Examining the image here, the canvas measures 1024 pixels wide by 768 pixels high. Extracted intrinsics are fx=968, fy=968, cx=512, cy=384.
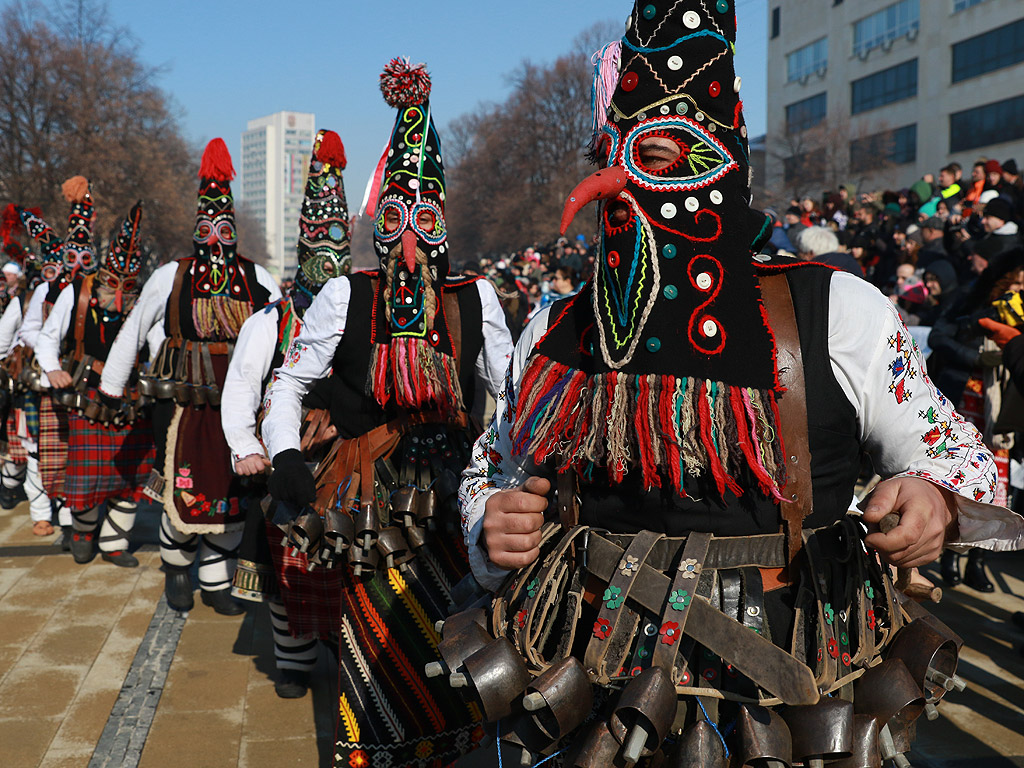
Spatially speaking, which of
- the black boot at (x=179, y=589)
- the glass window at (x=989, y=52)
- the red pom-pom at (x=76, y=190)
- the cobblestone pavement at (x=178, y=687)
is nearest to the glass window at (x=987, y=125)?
the glass window at (x=989, y=52)

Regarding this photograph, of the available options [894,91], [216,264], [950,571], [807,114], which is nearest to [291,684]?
[216,264]

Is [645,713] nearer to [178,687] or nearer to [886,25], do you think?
[178,687]

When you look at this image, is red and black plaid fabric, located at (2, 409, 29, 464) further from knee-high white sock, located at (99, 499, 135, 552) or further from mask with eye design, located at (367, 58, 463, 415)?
mask with eye design, located at (367, 58, 463, 415)

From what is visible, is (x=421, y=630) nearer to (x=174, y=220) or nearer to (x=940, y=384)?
(x=940, y=384)

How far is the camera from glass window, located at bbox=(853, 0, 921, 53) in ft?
119

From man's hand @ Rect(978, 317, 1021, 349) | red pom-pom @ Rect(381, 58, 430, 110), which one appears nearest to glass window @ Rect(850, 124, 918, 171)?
man's hand @ Rect(978, 317, 1021, 349)

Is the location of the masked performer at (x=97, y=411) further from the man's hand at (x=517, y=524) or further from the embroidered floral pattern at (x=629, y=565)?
the embroidered floral pattern at (x=629, y=565)

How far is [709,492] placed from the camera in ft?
6.07

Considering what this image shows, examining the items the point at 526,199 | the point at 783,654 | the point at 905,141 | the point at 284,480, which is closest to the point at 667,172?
the point at 783,654

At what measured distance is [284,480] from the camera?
314cm

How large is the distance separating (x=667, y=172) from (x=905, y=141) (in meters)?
38.8

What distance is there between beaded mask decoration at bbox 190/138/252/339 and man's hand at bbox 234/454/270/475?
1.74 meters

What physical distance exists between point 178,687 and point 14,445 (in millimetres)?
4411

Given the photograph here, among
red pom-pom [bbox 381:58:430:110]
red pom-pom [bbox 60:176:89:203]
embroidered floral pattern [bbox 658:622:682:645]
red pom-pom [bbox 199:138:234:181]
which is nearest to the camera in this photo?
embroidered floral pattern [bbox 658:622:682:645]
